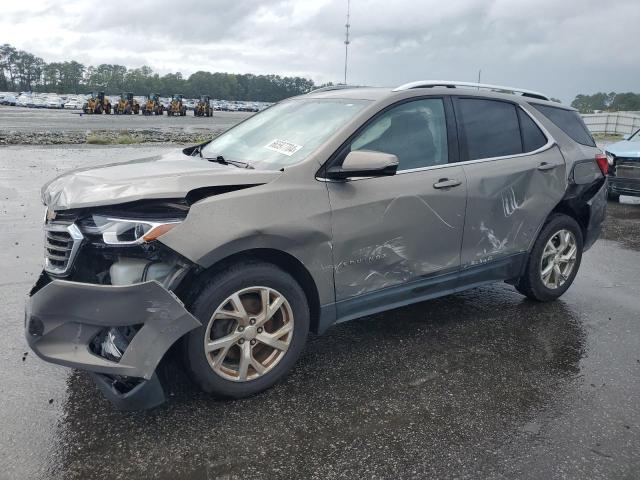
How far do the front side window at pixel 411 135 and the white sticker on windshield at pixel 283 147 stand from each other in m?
0.38

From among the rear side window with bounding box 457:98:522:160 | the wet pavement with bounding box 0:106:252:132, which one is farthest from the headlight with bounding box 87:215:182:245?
the wet pavement with bounding box 0:106:252:132

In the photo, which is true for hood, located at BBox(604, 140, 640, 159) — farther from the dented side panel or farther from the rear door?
the dented side panel

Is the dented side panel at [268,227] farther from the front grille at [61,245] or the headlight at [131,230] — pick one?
the front grille at [61,245]

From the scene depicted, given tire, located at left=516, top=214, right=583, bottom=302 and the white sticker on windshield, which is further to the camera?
tire, located at left=516, top=214, right=583, bottom=302

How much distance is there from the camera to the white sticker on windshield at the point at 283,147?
3.62 meters

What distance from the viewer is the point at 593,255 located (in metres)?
6.95

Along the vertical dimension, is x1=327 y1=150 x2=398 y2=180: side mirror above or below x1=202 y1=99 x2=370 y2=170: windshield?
below

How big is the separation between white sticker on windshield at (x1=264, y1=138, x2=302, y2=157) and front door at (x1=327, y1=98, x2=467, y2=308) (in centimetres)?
35

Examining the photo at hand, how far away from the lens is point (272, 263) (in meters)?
3.26

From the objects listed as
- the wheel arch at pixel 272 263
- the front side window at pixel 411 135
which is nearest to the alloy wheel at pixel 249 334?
the wheel arch at pixel 272 263

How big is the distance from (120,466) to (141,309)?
0.74 meters

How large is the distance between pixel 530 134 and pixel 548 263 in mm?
1150

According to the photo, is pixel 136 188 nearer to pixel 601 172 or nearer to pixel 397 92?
pixel 397 92

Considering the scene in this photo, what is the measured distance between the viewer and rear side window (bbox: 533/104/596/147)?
4973 millimetres
